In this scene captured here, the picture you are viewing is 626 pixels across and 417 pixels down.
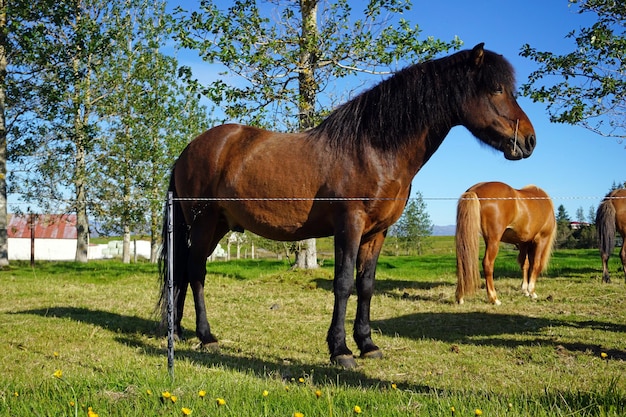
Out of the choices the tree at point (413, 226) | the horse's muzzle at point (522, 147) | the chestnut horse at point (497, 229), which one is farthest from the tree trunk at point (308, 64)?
the tree at point (413, 226)

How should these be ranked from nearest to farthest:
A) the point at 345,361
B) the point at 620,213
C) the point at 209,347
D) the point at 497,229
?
the point at 345,361, the point at 209,347, the point at 497,229, the point at 620,213

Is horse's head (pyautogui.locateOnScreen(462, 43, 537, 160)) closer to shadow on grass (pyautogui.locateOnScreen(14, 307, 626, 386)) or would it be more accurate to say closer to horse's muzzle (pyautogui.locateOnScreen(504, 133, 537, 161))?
horse's muzzle (pyautogui.locateOnScreen(504, 133, 537, 161))

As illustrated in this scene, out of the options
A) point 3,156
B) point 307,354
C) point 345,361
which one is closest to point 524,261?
point 307,354

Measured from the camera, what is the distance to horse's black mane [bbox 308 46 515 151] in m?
4.82

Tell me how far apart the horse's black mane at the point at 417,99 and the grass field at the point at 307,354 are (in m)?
1.97

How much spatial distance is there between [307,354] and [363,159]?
186 centimetres

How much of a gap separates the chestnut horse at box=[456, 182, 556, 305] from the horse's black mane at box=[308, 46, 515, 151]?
3.17 meters

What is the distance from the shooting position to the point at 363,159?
16.2 feet

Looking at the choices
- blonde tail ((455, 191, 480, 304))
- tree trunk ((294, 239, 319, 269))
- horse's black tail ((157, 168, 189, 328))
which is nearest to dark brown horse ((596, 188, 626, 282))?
blonde tail ((455, 191, 480, 304))

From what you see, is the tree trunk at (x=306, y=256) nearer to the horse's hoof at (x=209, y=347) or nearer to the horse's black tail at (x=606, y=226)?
the horse's black tail at (x=606, y=226)

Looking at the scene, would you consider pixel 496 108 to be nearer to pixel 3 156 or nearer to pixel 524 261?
pixel 524 261

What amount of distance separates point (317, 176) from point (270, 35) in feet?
23.6

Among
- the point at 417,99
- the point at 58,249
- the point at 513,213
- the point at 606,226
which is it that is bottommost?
the point at 58,249

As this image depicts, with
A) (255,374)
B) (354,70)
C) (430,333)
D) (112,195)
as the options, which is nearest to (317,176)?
(255,374)
